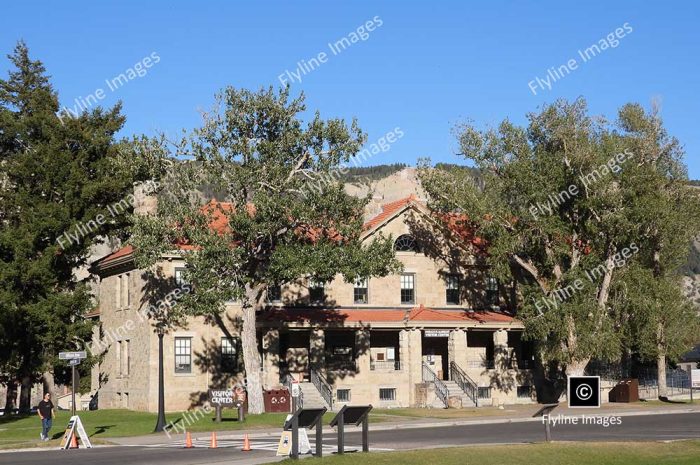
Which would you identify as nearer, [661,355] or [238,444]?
[238,444]

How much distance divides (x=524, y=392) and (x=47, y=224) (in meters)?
28.3

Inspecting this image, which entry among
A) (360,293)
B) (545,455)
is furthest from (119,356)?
(545,455)

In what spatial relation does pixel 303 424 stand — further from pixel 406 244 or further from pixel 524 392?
pixel 524 392

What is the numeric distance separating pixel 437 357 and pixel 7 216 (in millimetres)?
25337

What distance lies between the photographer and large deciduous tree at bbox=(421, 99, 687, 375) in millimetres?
51906

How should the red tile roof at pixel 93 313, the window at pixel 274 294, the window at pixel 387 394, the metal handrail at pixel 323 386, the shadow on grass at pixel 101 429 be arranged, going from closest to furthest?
the shadow on grass at pixel 101 429 → the metal handrail at pixel 323 386 → the window at pixel 274 294 → the window at pixel 387 394 → the red tile roof at pixel 93 313

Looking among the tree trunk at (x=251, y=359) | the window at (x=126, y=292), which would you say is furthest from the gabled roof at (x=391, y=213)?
the window at (x=126, y=292)

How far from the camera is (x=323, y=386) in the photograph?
52.4 meters

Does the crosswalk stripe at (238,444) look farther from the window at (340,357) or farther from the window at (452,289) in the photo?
the window at (452,289)

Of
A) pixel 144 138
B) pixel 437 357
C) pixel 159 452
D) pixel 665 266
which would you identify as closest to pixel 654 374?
pixel 665 266

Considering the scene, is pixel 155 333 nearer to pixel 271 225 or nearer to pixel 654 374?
pixel 271 225

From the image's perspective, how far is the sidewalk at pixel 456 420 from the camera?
35.6 m

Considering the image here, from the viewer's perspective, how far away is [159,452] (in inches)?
1110

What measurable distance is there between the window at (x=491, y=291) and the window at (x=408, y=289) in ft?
16.6
